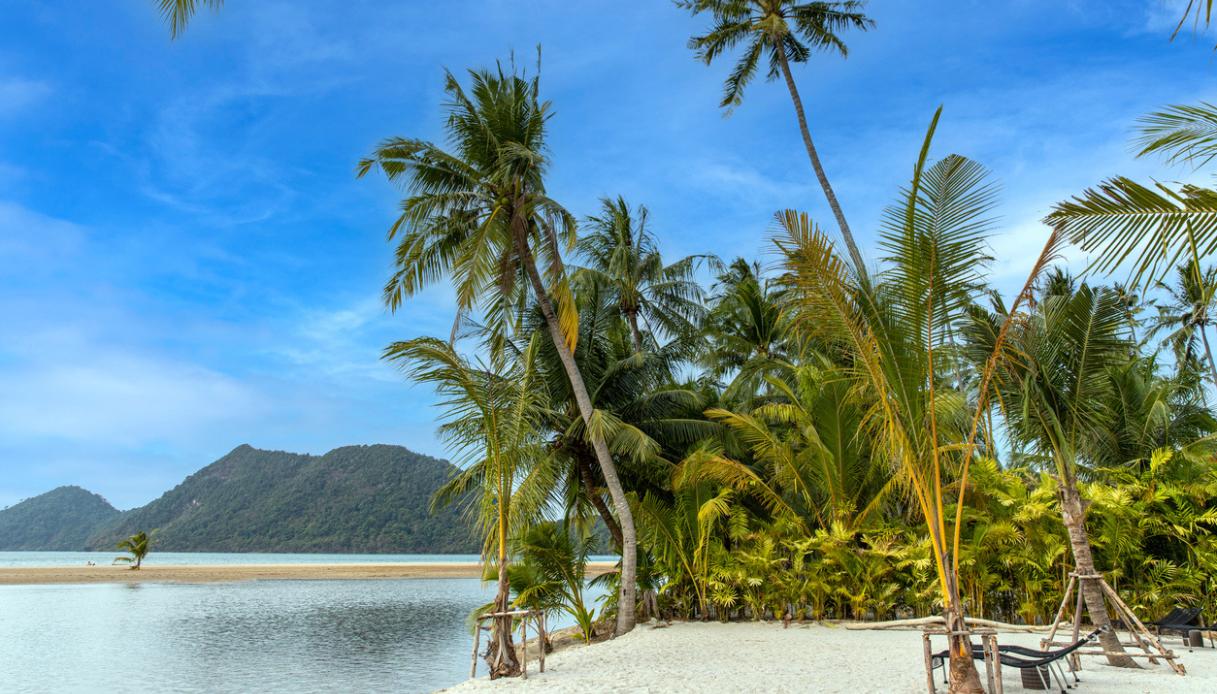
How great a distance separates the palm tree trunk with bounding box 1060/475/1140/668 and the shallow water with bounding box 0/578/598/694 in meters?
8.13

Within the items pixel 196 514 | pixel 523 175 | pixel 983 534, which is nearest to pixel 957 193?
pixel 983 534

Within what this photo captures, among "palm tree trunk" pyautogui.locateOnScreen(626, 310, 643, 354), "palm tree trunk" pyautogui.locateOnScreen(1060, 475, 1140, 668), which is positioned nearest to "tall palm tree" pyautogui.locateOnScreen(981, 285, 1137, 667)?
"palm tree trunk" pyautogui.locateOnScreen(1060, 475, 1140, 668)

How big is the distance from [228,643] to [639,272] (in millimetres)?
12504

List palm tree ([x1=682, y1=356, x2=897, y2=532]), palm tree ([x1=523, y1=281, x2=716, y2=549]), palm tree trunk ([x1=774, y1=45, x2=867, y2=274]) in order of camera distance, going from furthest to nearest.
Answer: palm tree trunk ([x1=774, y1=45, x2=867, y2=274]) → palm tree ([x1=523, y1=281, x2=716, y2=549]) → palm tree ([x1=682, y1=356, x2=897, y2=532])

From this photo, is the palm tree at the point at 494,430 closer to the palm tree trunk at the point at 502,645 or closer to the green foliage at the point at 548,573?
the palm tree trunk at the point at 502,645

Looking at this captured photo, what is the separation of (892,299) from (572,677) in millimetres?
5058

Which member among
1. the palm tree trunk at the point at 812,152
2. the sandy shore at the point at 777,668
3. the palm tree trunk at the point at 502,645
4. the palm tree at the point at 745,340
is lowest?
the sandy shore at the point at 777,668

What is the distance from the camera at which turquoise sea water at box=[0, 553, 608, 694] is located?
36.1ft

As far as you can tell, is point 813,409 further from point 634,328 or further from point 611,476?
point 634,328

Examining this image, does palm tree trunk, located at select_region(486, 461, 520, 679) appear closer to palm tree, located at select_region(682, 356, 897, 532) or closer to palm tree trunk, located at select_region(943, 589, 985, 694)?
palm tree trunk, located at select_region(943, 589, 985, 694)

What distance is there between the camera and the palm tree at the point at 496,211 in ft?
39.4

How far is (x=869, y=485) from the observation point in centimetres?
1292

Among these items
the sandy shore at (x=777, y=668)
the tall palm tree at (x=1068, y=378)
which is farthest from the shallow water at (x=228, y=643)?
the tall palm tree at (x=1068, y=378)

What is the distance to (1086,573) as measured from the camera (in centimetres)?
736
